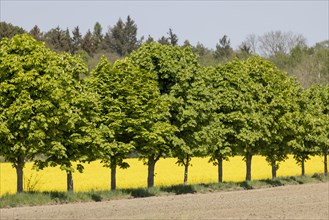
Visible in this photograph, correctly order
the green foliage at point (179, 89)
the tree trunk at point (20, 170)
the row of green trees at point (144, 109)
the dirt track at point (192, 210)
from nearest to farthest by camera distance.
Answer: the dirt track at point (192, 210) < the row of green trees at point (144, 109) < the tree trunk at point (20, 170) < the green foliage at point (179, 89)

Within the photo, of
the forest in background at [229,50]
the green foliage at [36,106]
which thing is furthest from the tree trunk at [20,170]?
the forest in background at [229,50]

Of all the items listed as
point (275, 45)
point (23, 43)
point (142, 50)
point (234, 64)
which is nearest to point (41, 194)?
point (23, 43)

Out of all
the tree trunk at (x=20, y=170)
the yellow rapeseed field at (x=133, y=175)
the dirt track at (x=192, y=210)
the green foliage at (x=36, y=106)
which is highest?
the green foliage at (x=36, y=106)

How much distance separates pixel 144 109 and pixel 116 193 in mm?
6151

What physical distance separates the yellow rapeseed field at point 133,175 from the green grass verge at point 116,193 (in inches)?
138

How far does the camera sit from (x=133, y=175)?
62344 millimetres

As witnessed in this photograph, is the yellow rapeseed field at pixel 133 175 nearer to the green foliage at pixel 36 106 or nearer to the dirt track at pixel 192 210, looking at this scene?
the green foliage at pixel 36 106

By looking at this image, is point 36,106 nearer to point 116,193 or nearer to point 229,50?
point 116,193

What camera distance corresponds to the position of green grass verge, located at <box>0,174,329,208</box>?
35250mm

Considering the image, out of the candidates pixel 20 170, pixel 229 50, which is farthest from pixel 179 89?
pixel 229 50

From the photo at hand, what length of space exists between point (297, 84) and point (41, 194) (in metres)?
37.3

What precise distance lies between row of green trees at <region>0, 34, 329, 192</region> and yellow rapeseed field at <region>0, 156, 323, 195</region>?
5.66 meters

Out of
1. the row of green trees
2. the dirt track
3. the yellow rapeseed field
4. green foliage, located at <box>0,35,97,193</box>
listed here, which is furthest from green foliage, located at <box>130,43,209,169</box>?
the dirt track

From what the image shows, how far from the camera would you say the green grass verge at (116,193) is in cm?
3525
